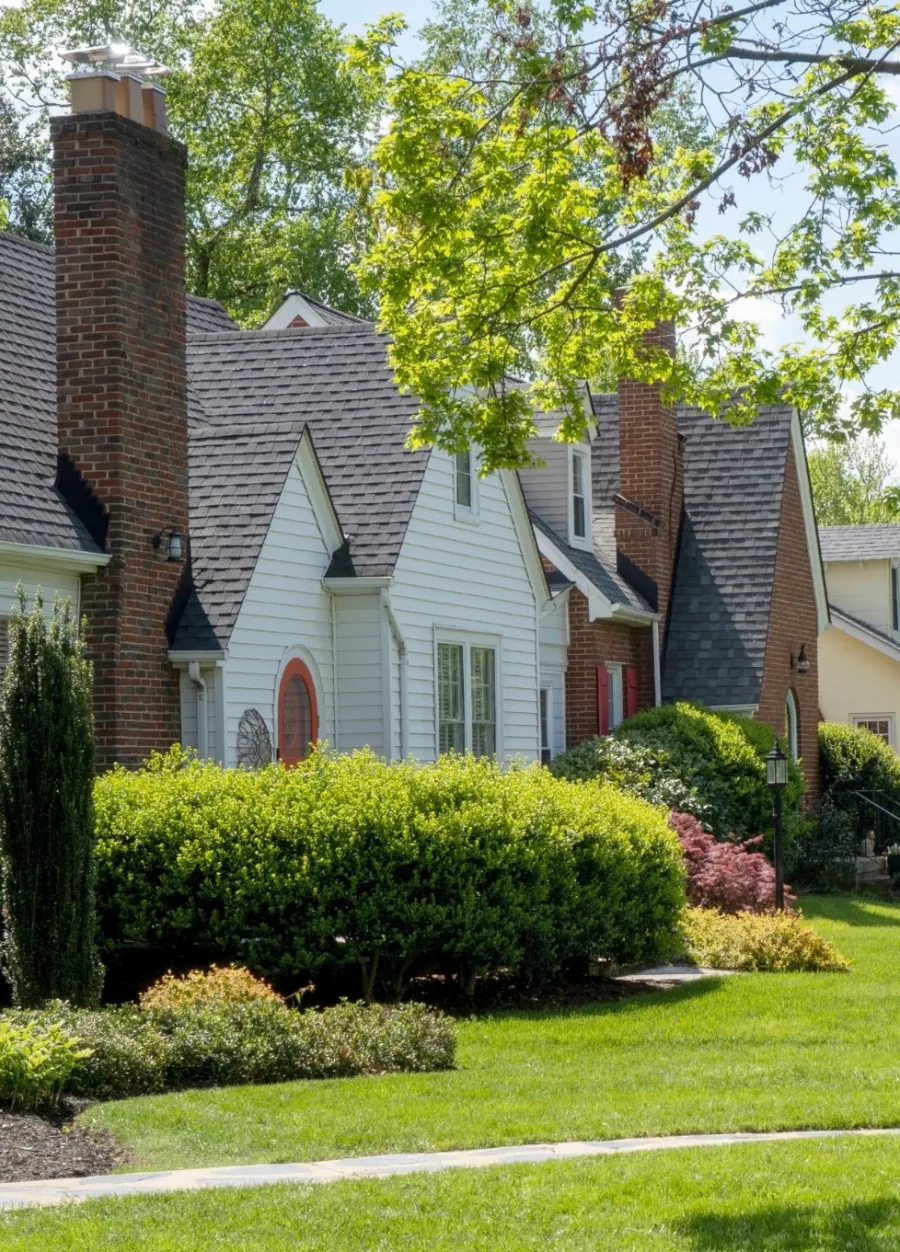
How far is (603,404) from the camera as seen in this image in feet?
101

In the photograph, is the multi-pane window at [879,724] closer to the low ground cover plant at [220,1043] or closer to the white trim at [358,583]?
the white trim at [358,583]

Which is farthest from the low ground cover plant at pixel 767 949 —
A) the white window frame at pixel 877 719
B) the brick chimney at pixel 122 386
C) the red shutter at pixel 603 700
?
the white window frame at pixel 877 719

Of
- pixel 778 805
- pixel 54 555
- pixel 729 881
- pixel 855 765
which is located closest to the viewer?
pixel 54 555

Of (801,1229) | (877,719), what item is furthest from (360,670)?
(877,719)

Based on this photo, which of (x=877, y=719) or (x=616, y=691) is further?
Answer: (x=877, y=719)

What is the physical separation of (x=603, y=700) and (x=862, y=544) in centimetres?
1596

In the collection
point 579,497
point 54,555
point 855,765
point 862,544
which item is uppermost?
point 862,544

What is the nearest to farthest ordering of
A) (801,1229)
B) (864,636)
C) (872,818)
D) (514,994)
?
(801,1229), (514,994), (872,818), (864,636)

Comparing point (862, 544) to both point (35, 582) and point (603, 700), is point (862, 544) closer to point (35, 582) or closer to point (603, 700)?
point (603, 700)

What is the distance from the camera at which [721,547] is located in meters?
29.1

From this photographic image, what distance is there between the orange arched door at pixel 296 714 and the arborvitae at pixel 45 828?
20.3 ft

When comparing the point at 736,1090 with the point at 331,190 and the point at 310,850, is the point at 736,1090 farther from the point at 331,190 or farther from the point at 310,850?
the point at 331,190

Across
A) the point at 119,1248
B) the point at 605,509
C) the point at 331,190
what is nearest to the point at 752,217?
the point at 119,1248

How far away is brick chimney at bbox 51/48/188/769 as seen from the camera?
634 inches
